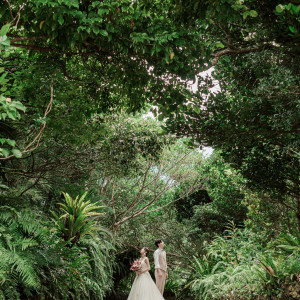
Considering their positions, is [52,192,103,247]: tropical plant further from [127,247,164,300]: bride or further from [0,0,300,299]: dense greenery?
[127,247,164,300]: bride

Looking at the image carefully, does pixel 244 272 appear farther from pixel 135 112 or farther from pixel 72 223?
pixel 135 112

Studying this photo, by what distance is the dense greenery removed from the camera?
3475mm

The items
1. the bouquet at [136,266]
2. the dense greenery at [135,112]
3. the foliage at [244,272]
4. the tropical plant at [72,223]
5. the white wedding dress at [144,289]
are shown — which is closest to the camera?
the dense greenery at [135,112]

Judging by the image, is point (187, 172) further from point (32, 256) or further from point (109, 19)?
point (109, 19)

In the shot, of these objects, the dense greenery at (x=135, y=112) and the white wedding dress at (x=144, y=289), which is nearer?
the dense greenery at (x=135, y=112)

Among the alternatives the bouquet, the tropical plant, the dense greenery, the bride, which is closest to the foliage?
the dense greenery

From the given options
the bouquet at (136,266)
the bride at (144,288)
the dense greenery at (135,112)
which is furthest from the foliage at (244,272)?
the bouquet at (136,266)

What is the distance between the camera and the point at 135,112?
5.19 m

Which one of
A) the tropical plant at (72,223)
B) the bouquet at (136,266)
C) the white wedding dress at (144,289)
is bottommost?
the white wedding dress at (144,289)

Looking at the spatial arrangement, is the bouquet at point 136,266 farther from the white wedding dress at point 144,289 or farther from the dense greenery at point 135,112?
the dense greenery at point 135,112

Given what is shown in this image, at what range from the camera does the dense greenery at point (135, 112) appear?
3.47m

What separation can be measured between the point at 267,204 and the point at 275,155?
2.69m

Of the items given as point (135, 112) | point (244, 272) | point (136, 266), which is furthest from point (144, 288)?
point (135, 112)

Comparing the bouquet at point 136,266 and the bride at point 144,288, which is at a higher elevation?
the bouquet at point 136,266
